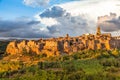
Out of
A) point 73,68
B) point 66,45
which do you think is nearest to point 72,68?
point 73,68

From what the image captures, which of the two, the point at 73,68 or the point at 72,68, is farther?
the point at 73,68

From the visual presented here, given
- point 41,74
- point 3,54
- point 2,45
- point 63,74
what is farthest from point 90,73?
point 2,45

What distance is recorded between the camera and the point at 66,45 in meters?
53.2

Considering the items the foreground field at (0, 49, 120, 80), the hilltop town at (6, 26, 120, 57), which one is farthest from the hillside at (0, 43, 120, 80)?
the hilltop town at (6, 26, 120, 57)

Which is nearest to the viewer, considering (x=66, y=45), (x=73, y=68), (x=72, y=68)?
(x=72, y=68)

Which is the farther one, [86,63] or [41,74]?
[86,63]

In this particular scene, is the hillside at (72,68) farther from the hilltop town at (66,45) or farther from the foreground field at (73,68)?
the hilltop town at (66,45)

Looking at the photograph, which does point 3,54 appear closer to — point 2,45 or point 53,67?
point 2,45

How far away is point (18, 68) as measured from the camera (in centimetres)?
4091

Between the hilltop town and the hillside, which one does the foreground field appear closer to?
the hillside

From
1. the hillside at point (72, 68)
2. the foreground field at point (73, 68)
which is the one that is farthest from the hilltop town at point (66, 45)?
the foreground field at point (73, 68)

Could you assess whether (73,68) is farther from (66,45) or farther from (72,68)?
(66,45)

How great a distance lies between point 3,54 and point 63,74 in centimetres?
2488

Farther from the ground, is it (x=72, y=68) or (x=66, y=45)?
(x=66, y=45)
